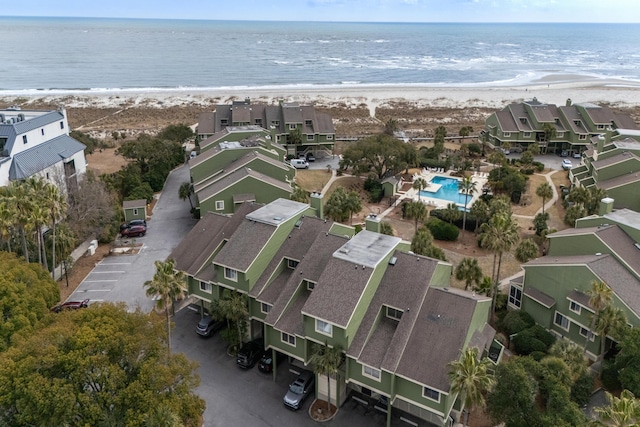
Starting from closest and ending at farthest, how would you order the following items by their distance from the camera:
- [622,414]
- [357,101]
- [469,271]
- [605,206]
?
[622,414] → [469,271] → [605,206] → [357,101]

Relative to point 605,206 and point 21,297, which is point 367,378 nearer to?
point 21,297

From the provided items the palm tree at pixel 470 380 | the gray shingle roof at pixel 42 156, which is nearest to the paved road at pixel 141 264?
the gray shingle roof at pixel 42 156

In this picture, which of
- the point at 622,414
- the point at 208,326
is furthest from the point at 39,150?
the point at 622,414

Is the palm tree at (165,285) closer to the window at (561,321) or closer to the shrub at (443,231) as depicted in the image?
the window at (561,321)

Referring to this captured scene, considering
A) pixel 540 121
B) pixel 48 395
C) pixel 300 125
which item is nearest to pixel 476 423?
pixel 48 395

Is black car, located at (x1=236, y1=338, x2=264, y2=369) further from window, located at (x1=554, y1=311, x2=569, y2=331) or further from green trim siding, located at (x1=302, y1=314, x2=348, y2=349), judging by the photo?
window, located at (x1=554, y1=311, x2=569, y2=331)

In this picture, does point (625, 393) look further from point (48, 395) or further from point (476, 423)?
point (48, 395)
